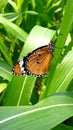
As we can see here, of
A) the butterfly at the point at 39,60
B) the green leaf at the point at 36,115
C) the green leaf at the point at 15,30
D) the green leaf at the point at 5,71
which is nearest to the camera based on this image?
the green leaf at the point at 36,115

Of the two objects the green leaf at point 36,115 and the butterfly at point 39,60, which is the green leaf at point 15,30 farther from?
the green leaf at point 36,115

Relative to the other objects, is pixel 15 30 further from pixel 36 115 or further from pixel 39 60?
pixel 36 115

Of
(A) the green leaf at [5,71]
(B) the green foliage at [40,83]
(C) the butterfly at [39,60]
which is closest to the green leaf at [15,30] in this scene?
(B) the green foliage at [40,83]

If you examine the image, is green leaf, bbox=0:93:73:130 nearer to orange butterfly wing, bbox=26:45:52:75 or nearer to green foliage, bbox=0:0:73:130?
green foliage, bbox=0:0:73:130

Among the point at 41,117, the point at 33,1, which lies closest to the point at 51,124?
the point at 41,117

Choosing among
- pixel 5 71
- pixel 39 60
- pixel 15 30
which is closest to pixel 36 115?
pixel 39 60

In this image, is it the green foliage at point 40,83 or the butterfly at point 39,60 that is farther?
the butterfly at point 39,60

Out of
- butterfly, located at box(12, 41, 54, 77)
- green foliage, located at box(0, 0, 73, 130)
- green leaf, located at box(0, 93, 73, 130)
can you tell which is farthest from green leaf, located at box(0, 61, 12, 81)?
green leaf, located at box(0, 93, 73, 130)
